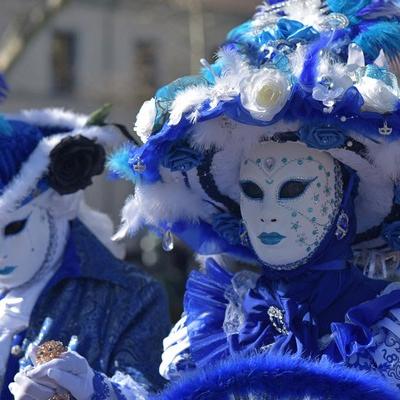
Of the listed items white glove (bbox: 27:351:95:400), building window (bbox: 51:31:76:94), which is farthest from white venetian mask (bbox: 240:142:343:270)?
building window (bbox: 51:31:76:94)

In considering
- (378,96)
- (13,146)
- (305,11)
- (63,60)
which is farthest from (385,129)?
(63,60)

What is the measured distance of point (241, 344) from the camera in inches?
83.9

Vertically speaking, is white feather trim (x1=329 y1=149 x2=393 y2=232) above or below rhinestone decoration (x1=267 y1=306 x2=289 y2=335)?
above

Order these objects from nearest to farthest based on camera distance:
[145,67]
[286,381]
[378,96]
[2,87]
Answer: [286,381]
[378,96]
[2,87]
[145,67]

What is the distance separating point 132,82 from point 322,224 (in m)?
11.4

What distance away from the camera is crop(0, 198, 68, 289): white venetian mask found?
8.56 ft

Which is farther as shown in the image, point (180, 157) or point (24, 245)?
point (24, 245)

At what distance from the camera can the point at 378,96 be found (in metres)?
1.84

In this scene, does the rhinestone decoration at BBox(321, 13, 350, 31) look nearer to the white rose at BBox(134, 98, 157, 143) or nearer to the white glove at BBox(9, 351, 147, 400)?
the white rose at BBox(134, 98, 157, 143)

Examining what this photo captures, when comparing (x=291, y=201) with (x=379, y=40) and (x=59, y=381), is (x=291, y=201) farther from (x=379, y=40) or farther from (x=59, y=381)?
(x=59, y=381)

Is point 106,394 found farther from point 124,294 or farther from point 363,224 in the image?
point 363,224

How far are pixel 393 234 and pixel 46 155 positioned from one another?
1060mm

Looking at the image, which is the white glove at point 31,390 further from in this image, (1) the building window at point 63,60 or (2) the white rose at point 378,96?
(1) the building window at point 63,60

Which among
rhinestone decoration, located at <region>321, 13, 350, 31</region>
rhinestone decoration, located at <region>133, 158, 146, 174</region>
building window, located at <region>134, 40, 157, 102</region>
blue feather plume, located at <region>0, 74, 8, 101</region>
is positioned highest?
rhinestone decoration, located at <region>321, 13, 350, 31</region>
